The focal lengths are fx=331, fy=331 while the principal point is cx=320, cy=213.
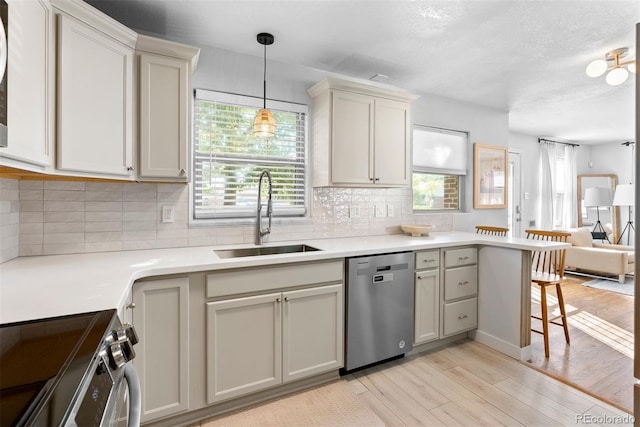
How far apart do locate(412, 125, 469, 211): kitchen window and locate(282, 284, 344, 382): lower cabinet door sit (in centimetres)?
183

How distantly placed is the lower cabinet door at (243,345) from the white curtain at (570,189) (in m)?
6.73

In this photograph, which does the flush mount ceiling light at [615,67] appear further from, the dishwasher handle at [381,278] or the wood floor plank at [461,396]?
the wood floor plank at [461,396]

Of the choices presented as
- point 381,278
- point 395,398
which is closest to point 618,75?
point 381,278

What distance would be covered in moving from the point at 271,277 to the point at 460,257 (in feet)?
5.66

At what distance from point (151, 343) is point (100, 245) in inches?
33.7

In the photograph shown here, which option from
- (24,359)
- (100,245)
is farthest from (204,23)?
(24,359)

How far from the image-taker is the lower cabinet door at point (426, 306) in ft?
8.59

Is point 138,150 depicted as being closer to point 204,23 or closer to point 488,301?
point 204,23

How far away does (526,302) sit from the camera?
2.60m

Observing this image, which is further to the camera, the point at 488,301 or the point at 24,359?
the point at 488,301

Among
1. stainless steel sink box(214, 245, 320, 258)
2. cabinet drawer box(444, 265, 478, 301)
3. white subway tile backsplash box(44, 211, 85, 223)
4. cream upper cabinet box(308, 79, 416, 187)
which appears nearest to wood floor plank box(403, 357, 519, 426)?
cabinet drawer box(444, 265, 478, 301)

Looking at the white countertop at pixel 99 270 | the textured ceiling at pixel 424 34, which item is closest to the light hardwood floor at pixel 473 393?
the white countertop at pixel 99 270

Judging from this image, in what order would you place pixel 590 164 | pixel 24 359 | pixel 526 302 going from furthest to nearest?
pixel 590 164 → pixel 526 302 → pixel 24 359

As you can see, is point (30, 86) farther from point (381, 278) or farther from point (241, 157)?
point (381, 278)
